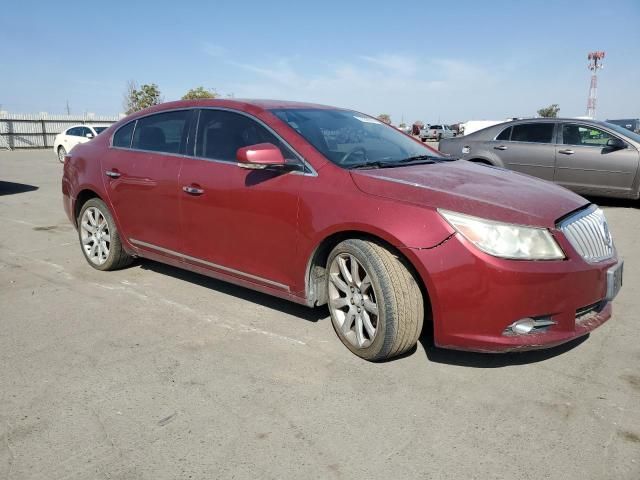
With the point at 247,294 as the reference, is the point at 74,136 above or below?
above

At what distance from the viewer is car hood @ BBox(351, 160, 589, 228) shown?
9.45 feet

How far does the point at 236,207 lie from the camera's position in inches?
147

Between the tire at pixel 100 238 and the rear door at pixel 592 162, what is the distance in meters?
7.27

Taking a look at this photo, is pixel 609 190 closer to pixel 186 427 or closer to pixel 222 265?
pixel 222 265

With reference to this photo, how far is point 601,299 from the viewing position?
3.06m

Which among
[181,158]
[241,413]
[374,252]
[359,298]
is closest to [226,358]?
[241,413]

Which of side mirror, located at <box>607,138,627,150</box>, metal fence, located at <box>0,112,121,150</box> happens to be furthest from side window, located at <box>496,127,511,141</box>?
metal fence, located at <box>0,112,121,150</box>

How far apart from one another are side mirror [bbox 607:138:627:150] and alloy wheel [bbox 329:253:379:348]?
7.18 m

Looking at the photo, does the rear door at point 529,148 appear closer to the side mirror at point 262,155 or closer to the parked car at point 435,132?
the side mirror at point 262,155

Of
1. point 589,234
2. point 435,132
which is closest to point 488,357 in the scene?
point 589,234

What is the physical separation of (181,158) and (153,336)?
1.44 m

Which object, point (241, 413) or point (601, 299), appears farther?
point (601, 299)

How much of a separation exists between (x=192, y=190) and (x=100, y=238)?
1.64 metres

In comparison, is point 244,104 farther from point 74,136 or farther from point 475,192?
point 74,136
